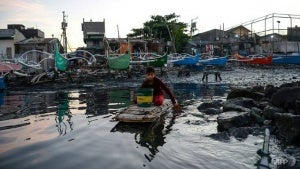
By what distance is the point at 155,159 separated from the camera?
246 inches

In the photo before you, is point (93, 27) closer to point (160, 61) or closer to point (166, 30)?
point (166, 30)

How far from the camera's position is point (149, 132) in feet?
27.5

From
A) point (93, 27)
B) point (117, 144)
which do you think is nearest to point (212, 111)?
point (117, 144)

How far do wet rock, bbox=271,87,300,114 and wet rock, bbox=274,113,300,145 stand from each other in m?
1.33

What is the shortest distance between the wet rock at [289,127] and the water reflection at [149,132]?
275cm

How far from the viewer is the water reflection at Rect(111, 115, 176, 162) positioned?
7.19 meters

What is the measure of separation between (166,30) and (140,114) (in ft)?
147

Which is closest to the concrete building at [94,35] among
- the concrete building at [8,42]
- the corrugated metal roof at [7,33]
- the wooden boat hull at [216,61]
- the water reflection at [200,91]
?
the concrete building at [8,42]

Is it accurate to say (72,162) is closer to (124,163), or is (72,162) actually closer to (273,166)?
(124,163)

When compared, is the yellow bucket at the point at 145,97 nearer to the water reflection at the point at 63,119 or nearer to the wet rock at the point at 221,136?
the water reflection at the point at 63,119

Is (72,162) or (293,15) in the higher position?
(293,15)

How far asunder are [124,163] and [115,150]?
2.99 ft

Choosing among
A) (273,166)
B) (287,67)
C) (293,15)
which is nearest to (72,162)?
(273,166)

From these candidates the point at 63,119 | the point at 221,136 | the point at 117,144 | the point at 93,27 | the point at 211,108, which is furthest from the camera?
the point at 93,27
